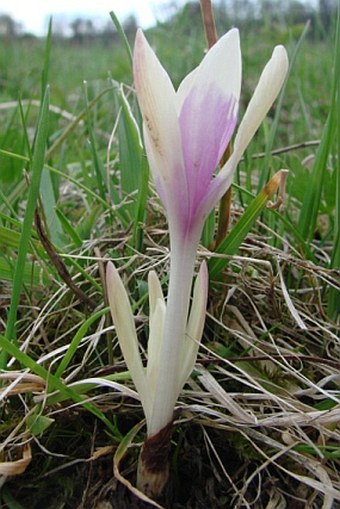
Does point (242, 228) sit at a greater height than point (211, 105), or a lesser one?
lesser

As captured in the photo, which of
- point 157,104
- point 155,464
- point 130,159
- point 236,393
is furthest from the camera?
point 130,159

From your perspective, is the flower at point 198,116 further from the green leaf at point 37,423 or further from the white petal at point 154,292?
the green leaf at point 37,423

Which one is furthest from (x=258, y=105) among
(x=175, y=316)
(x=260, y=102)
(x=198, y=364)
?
(x=198, y=364)

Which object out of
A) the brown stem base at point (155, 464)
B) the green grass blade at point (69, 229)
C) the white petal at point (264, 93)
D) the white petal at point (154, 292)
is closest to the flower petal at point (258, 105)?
the white petal at point (264, 93)

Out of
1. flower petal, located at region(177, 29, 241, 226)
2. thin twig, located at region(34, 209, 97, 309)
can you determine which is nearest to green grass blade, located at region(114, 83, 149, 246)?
thin twig, located at region(34, 209, 97, 309)

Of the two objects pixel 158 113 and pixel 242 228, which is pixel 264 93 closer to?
pixel 158 113

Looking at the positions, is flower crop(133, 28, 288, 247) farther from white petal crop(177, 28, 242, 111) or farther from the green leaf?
the green leaf

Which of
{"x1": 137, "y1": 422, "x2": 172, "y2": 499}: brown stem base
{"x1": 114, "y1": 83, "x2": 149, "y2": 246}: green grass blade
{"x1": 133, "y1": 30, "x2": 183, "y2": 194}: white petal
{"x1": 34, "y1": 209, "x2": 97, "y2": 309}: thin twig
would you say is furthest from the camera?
{"x1": 114, "y1": 83, "x2": 149, "y2": 246}: green grass blade
